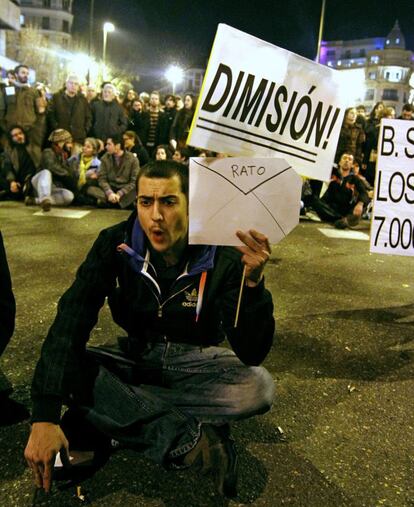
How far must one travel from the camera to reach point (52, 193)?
9.62 metres

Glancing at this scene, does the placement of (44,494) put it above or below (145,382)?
below

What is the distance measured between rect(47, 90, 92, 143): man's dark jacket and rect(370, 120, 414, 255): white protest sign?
834 centimetres

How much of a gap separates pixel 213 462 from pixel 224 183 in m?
1.12

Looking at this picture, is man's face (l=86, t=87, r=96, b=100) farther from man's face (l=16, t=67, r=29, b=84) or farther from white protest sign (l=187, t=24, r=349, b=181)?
white protest sign (l=187, t=24, r=349, b=181)

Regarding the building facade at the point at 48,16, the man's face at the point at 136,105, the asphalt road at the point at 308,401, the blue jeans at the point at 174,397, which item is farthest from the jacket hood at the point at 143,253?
the building facade at the point at 48,16

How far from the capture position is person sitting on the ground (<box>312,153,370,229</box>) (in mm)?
9539

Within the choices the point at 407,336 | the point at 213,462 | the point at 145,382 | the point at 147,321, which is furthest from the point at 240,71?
the point at 407,336

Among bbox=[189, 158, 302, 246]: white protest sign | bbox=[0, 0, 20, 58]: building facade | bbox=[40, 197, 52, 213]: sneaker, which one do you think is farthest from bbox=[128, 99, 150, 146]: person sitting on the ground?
bbox=[0, 0, 20, 58]: building facade

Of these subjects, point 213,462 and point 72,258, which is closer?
point 213,462

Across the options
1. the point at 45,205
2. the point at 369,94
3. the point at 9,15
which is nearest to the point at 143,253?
the point at 45,205

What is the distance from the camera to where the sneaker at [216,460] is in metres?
2.03

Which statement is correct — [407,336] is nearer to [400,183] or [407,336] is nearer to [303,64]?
[400,183]

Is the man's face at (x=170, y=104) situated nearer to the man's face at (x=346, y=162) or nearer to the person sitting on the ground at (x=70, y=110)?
the person sitting on the ground at (x=70, y=110)

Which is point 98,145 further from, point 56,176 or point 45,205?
point 45,205
